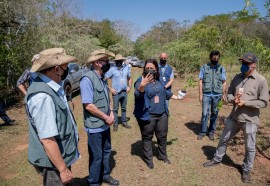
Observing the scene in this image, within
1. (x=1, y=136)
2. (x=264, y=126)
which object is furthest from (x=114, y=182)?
(x=264, y=126)

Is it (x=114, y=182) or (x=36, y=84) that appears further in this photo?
(x=114, y=182)

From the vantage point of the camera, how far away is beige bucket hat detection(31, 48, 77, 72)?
2256 mm

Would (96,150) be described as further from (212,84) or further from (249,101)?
(212,84)

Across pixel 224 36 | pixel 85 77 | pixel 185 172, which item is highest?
pixel 224 36

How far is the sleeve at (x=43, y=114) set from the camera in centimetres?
214

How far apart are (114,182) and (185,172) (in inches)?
54.0

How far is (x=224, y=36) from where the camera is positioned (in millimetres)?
11805

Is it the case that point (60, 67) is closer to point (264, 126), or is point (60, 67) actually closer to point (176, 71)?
point (264, 126)

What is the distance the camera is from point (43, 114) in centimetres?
216

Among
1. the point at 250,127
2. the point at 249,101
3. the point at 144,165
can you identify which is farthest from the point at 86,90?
the point at 250,127

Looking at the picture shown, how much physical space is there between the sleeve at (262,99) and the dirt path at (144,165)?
1.38 m

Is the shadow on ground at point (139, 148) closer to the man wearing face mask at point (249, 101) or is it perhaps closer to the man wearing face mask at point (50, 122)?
the man wearing face mask at point (249, 101)

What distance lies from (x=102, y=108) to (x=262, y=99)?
2555 mm

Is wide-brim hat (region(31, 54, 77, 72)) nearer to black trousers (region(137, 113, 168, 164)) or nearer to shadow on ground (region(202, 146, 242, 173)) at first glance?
black trousers (region(137, 113, 168, 164))
